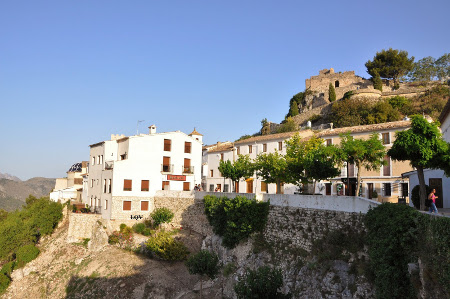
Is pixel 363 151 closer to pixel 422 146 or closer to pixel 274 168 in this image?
pixel 422 146

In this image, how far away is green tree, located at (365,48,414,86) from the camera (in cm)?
6981

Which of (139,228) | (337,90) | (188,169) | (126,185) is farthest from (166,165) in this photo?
(337,90)

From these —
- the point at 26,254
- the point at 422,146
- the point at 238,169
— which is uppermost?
the point at 422,146

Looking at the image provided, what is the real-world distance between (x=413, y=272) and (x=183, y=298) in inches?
695

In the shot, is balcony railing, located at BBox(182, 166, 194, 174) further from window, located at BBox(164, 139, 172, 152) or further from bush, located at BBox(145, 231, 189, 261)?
bush, located at BBox(145, 231, 189, 261)

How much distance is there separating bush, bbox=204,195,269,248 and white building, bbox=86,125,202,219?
12873 millimetres

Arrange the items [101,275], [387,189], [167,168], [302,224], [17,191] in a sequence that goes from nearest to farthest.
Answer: [302,224] < [101,275] < [387,189] < [167,168] < [17,191]

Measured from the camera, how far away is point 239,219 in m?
26.9

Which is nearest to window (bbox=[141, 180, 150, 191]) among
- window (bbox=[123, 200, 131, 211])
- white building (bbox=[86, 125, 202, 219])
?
white building (bbox=[86, 125, 202, 219])

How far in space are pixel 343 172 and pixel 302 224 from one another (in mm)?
16636

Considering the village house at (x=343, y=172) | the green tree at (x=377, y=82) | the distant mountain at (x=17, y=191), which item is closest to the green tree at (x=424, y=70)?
the green tree at (x=377, y=82)

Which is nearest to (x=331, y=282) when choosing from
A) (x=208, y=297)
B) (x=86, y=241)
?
(x=208, y=297)

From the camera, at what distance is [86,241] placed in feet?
125

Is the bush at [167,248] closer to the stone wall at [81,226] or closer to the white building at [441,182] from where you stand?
the stone wall at [81,226]
